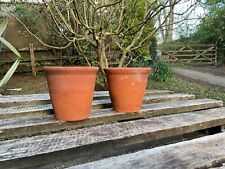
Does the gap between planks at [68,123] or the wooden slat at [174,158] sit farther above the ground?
the gap between planks at [68,123]

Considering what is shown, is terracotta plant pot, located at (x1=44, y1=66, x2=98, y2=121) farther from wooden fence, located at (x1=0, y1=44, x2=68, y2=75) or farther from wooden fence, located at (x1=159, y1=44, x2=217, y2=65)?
wooden fence, located at (x1=159, y1=44, x2=217, y2=65)

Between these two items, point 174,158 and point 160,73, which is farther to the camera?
point 160,73

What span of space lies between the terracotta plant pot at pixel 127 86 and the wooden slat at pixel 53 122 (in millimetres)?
48

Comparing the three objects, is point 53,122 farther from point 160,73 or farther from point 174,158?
point 160,73

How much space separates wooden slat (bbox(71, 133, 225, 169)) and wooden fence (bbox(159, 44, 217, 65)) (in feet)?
32.0

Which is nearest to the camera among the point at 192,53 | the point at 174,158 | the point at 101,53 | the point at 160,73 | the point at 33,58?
the point at 174,158

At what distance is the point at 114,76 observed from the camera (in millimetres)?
1483

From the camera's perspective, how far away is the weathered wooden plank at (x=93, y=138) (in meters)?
0.91

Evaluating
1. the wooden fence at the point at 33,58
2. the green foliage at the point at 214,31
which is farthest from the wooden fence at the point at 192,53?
the wooden fence at the point at 33,58

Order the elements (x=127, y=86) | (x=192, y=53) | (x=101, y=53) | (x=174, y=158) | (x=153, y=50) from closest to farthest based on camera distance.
Result: (x=174, y=158) → (x=127, y=86) → (x=101, y=53) → (x=153, y=50) → (x=192, y=53)

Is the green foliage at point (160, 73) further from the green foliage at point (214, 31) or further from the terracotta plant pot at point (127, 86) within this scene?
the terracotta plant pot at point (127, 86)

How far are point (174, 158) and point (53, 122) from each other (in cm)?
59

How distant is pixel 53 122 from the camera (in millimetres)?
1235

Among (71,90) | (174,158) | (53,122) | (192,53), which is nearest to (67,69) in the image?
(71,90)
